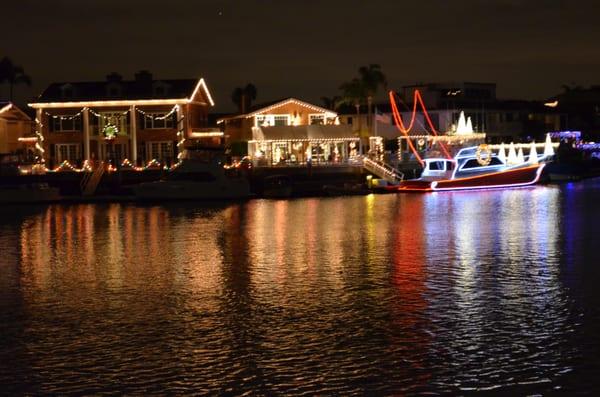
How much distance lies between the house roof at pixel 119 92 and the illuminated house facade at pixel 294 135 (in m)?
6.72

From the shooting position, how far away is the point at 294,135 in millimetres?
81750

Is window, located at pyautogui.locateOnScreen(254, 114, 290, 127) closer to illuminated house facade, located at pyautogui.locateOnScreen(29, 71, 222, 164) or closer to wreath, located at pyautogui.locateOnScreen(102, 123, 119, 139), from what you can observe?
illuminated house facade, located at pyautogui.locateOnScreen(29, 71, 222, 164)

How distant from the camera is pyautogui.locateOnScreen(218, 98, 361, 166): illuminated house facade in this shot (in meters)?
81.6

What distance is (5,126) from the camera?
89.2 metres

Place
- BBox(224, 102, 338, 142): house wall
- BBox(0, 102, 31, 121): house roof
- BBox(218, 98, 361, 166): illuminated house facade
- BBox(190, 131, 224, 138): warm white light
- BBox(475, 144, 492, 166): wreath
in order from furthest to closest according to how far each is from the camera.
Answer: BBox(0, 102, 31, 121): house roof, BBox(224, 102, 338, 142): house wall, BBox(190, 131, 224, 138): warm white light, BBox(218, 98, 361, 166): illuminated house facade, BBox(475, 144, 492, 166): wreath

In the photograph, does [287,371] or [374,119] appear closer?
[287,371]

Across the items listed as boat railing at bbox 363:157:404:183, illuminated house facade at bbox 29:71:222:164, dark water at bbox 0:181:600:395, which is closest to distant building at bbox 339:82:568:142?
boat railing at bbox 363:157:404:183

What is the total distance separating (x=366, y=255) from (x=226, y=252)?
16.9 feet

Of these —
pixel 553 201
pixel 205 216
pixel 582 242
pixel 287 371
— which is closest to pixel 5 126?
pixel 205 216

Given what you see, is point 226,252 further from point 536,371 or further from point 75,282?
point 536,371

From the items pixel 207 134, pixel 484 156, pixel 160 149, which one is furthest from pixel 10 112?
pixel 484 156

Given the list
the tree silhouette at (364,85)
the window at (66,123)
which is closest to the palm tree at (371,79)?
the tree silhouette at (364,85)

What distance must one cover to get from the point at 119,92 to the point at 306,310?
63.4m

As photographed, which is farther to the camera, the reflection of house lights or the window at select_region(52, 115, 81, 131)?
the reflection of house lights
